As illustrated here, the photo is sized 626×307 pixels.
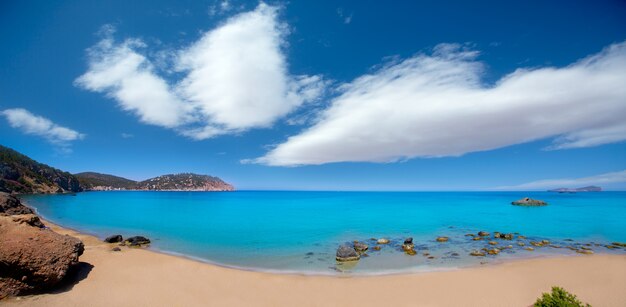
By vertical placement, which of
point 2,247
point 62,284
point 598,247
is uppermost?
point 2,247

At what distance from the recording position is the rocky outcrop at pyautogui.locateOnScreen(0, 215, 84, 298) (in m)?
12.4

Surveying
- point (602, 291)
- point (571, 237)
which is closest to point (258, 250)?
point (602, 291)

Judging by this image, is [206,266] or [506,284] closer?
[506,284]

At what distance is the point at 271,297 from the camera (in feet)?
47.8

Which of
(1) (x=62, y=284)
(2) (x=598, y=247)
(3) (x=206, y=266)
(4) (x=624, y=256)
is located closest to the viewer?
(1) (x=62, y=284)

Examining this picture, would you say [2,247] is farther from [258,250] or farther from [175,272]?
[258,250]

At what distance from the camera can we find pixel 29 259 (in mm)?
12695

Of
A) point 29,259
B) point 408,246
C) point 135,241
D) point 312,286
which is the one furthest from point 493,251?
point 135,241

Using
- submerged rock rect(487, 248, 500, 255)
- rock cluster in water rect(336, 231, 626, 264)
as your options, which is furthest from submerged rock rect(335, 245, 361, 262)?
submerged rock rect(487, 248, 500, 255)

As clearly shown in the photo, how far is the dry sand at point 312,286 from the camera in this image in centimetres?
1377

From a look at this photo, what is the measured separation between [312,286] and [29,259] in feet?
47.0

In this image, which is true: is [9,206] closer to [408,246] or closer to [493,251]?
[408,246]

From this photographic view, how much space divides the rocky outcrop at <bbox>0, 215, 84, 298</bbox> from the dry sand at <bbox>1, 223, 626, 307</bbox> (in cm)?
65

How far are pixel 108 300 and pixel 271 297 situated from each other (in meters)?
7.98
